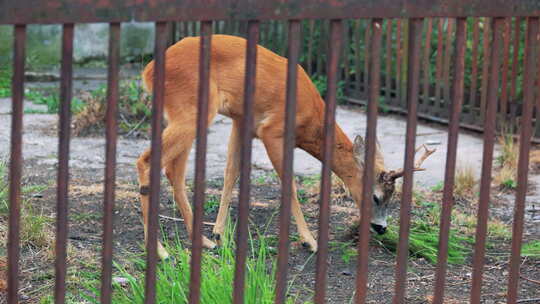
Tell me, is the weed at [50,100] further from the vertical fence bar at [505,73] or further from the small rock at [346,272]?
the small rock at [346,272]

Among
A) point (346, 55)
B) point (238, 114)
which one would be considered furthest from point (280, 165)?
point (346, 55)

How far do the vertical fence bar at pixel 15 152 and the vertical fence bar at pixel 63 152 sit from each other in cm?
10

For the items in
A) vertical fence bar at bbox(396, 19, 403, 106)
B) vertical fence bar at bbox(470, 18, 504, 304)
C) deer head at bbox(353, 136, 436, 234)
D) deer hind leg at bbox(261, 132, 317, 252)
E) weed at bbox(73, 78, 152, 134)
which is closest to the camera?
vertical fence bar at bbox(470, 18, 504, 304)

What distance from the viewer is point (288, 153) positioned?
251cm

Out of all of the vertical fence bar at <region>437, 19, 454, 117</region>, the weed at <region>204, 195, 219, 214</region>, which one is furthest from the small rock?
the vertical fence bar at <region>437, 19, 454, 117</region>

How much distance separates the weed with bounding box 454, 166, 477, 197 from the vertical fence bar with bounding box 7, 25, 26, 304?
5204 millimetres

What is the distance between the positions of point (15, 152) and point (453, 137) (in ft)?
4.46

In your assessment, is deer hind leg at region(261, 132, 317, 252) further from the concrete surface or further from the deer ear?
the concrete surface

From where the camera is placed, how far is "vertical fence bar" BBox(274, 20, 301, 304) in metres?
2.44

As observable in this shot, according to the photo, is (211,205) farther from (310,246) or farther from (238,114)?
(310,246)

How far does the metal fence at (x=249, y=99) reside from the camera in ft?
7.15

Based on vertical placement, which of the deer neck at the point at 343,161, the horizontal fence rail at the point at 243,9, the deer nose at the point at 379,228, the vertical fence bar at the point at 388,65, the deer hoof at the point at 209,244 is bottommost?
the deer hoof at the point at 209,244

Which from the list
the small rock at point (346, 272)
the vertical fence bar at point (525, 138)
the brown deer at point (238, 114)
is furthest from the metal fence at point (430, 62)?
the vertical fence bar at point (525, 138)

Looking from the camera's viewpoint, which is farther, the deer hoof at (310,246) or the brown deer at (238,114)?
the deer hoof at (310,246)
